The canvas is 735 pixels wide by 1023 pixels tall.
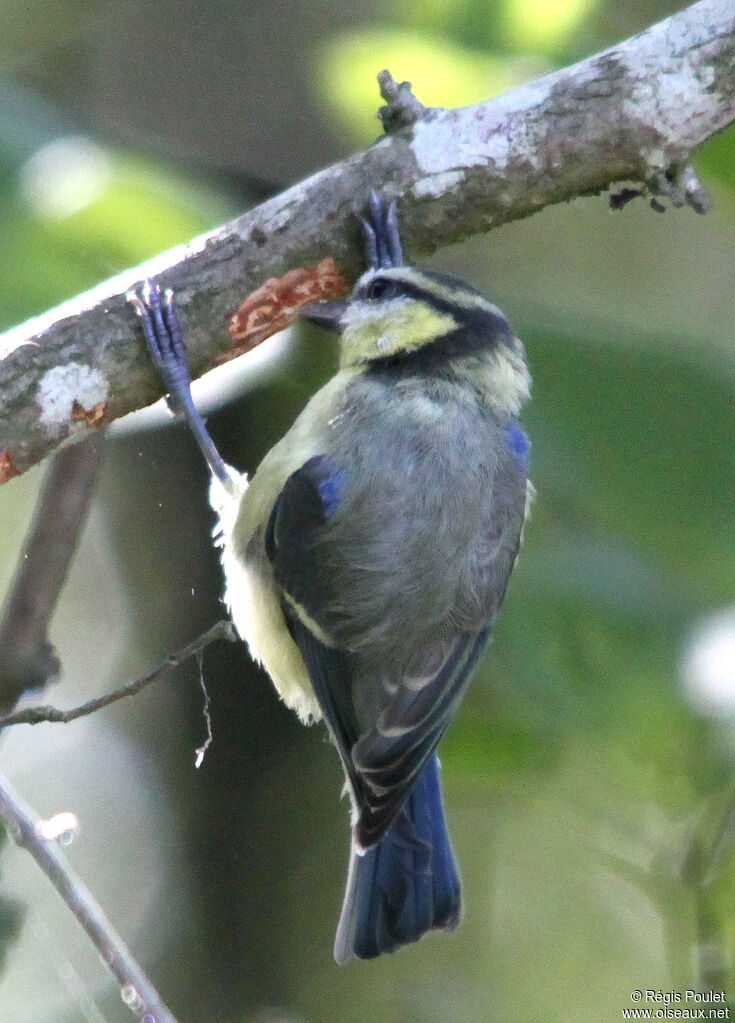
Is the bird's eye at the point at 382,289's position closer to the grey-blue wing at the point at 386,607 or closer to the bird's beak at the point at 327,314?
the bird's beak at the point at 327,314

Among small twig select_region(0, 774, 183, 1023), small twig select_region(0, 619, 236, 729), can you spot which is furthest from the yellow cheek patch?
small twig select_region(0, 774, 183, 1023)

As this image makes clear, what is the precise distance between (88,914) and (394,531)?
56 cm

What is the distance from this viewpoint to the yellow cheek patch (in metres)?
1.52

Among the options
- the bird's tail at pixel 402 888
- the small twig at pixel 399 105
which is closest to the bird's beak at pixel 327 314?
the small twig at pixel 399 105

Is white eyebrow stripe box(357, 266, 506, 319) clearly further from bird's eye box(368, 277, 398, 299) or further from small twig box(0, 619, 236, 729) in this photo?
small twig box(0, 619, 236, 729)

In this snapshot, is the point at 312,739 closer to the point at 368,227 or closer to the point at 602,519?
the point at 602,519

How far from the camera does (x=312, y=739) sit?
2.06 metres

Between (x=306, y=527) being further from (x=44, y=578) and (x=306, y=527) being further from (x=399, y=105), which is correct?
(x=399, y=105)

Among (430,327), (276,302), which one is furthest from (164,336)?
(430,327)

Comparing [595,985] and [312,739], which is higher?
[312,739]

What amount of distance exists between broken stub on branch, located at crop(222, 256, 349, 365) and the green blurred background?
24cm

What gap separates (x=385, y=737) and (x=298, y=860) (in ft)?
2.28

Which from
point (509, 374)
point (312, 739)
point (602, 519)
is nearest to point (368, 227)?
point (509, 374)

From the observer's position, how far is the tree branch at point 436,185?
1318 mm
